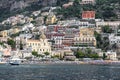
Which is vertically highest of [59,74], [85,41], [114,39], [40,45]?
[59,74]

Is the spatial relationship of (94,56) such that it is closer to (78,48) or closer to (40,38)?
(78,48)

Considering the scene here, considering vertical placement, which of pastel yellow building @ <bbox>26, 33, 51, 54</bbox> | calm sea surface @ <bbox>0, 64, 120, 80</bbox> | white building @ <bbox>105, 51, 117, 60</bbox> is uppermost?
calm sea surface @ <bbox>0, 64, 120, 80</bbox>

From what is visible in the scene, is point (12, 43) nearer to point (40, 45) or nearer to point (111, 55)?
point (40, 45)

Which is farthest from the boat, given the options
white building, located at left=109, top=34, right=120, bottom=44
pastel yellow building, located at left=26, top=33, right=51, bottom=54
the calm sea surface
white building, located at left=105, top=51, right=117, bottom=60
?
the calm sea surface

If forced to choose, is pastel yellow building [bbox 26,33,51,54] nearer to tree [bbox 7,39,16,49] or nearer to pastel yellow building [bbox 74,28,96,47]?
tree [bbox 7,39,16,49]

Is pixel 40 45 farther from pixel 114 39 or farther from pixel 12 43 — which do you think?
pixel 114 39

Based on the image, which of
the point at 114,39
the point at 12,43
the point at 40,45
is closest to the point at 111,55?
the point at 114,39

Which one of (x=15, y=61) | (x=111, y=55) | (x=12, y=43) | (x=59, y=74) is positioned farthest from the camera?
(x=12, y=43)

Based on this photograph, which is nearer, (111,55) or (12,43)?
(111,55)

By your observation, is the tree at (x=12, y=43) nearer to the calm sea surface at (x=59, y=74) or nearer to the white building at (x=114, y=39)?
the white building at (x=114, y=39)

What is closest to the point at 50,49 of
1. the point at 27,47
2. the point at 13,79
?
the point at 27,47

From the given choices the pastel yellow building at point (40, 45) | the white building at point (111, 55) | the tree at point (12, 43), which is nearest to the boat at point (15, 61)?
the pastel yellow building at point (40, 45)

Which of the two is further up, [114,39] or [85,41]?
[114,39]

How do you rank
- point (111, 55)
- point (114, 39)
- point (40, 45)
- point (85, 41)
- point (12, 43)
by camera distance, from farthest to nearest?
point (85, 41) < point (12, 43) < point (114, 39) < point (40, 45) < point (111, 55)
